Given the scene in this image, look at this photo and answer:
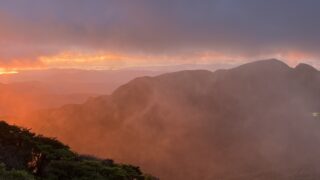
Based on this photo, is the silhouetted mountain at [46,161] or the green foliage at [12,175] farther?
the silhouetted mountain at [46,161]

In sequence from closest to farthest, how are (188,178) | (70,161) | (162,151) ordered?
(70,161) < (188,178) < (162,151)

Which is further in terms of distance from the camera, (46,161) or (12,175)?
(46,161)

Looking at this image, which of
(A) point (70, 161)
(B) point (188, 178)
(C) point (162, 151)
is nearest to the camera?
(A) point (70, 161)

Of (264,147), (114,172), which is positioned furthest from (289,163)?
(114,172)

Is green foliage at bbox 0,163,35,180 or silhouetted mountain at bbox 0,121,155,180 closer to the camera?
green foliage at bbox 0,163,35,180

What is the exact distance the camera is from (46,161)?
25469mm

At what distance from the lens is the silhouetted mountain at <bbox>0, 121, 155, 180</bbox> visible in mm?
→ 23766

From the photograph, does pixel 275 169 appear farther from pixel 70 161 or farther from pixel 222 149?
pixel 70 161

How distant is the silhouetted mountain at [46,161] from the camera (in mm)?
23766

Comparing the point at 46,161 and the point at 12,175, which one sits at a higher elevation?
the point at 46,161

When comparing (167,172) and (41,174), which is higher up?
(41,174)

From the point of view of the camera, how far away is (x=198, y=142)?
19988 centimetres

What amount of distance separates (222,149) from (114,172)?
171069 millimetres

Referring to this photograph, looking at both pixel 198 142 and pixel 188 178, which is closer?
pixel 188 178
